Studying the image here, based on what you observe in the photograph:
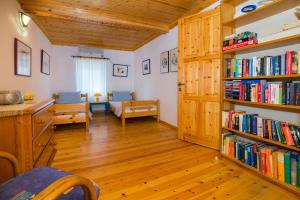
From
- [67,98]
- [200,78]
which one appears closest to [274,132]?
[200,78]

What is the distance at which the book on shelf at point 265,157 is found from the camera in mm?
1497

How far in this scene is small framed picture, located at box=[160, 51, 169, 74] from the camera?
3940 millimetres

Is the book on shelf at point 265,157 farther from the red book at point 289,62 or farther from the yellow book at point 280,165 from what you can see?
the red book at point 289,62

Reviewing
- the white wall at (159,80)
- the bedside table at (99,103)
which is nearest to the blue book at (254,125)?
the white wall at (159,80)

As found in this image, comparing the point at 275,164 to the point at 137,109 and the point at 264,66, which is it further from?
the point at 137,109

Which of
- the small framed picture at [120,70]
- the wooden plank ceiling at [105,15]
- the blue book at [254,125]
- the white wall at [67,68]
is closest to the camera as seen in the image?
the blue book at [254,125]

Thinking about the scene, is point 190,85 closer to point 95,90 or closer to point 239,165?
point 239,165

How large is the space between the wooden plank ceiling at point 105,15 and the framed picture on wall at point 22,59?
2.22 ft

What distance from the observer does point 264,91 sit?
67.9 inches

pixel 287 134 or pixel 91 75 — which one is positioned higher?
pixel 91 75

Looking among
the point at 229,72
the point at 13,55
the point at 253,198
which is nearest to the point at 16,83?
the point at 13,55

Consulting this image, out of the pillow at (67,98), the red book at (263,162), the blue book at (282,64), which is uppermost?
the blue book at (282,64)

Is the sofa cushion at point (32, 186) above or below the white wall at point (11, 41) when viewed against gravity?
below

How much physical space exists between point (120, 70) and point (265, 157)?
509cm
